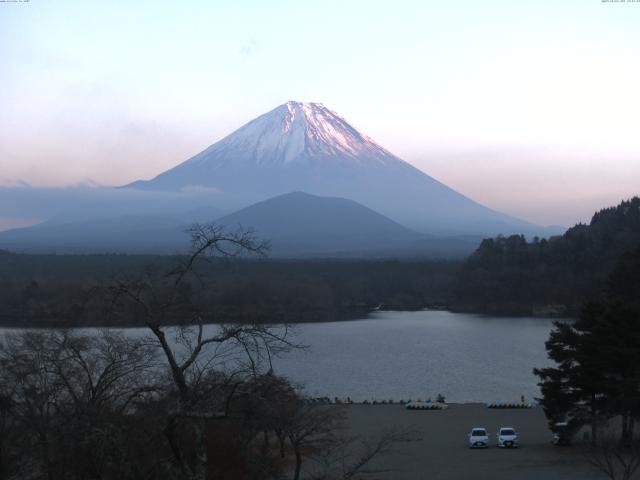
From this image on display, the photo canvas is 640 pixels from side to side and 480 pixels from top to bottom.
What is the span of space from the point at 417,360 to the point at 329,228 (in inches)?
2667

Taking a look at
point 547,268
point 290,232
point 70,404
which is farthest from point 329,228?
point 70,404

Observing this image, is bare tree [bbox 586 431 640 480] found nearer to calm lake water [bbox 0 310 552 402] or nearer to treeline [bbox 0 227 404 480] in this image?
treeline [bbox 0 227 404 480]

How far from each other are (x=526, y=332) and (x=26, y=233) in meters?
84.2

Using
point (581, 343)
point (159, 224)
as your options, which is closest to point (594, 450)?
point (581, 343)

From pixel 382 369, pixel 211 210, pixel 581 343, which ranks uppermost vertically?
pixel 211 210

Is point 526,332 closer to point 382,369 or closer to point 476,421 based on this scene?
point 382,369

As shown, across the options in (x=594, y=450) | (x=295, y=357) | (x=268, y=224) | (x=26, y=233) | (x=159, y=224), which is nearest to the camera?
(x=594, y=450)

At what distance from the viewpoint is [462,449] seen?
980 centimetres

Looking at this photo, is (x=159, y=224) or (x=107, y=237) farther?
(x=159, y=224)

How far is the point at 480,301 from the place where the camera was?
1401 inches

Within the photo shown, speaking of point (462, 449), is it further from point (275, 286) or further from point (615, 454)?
point (275, 286)

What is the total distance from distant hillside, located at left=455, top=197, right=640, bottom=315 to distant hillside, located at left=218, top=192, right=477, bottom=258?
32.0 meters

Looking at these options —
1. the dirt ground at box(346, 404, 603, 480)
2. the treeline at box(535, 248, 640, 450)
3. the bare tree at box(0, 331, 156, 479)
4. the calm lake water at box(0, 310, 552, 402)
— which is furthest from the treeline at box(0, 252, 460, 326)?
the bare tree at box(0, 331, 156, 479)

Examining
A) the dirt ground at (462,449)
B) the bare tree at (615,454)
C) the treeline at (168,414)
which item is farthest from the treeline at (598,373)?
the treeline at (168,414)
